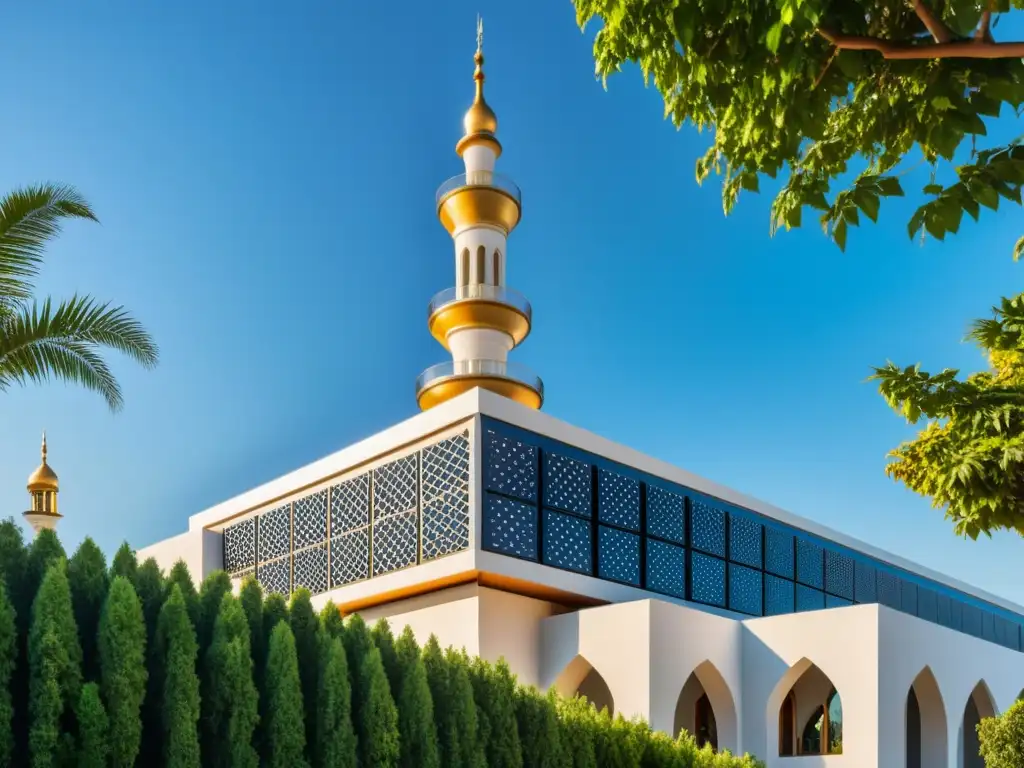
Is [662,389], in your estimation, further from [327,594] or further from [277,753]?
[277,753]

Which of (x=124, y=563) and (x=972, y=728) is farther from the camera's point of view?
(x=972, y=728)

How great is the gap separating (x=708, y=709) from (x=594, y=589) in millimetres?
5001

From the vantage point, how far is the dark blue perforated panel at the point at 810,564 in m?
27.5

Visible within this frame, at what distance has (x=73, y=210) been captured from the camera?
39.4 feet

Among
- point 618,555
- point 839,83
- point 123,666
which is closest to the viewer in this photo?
point 839,83

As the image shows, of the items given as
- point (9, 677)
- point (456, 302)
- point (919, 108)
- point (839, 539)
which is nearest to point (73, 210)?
point (9, 677)

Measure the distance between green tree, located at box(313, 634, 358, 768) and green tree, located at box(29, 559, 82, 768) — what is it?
235 cm

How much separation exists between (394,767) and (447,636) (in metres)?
9.88

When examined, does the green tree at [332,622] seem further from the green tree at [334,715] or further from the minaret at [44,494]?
the minaret at [44,494]

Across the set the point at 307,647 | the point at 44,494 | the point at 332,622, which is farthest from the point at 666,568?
the point at 44,494

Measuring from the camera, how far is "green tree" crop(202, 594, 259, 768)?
945 cm

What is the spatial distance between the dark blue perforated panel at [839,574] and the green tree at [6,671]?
23.5 m

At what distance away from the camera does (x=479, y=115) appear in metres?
29.6

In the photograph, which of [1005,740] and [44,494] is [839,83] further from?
[44,494]
